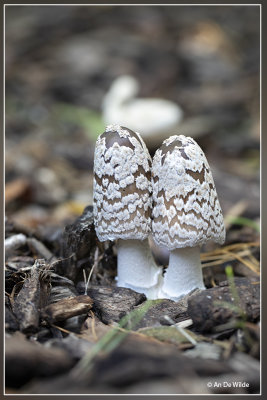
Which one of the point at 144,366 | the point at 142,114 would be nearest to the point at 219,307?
the point at 144,366

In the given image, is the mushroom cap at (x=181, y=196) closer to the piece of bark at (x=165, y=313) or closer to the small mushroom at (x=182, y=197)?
the small mushroom at (x=182, y=197)

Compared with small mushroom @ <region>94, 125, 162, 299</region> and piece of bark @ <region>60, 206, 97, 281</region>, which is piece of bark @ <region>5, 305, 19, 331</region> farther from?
small mushroom @ <region>94, 125, 162, 299</region>

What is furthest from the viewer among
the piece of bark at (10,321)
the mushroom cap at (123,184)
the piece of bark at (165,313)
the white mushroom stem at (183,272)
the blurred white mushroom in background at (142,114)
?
the blurred white mushroom in background at (142,114)

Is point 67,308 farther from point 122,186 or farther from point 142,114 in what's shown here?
point 142,114

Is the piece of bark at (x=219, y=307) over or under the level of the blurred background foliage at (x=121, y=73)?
under

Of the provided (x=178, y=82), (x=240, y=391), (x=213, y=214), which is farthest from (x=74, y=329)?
(x=178, y=82)

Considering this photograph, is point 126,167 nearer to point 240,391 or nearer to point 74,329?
point 74,329

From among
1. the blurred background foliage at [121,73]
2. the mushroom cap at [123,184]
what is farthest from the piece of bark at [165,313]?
the blurred background foliage at [121,73]

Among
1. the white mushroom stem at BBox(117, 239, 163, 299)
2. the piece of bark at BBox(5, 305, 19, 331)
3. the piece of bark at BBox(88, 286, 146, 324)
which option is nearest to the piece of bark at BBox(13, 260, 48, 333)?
the piece of bark at BBox(5, 305, 19, 331)
